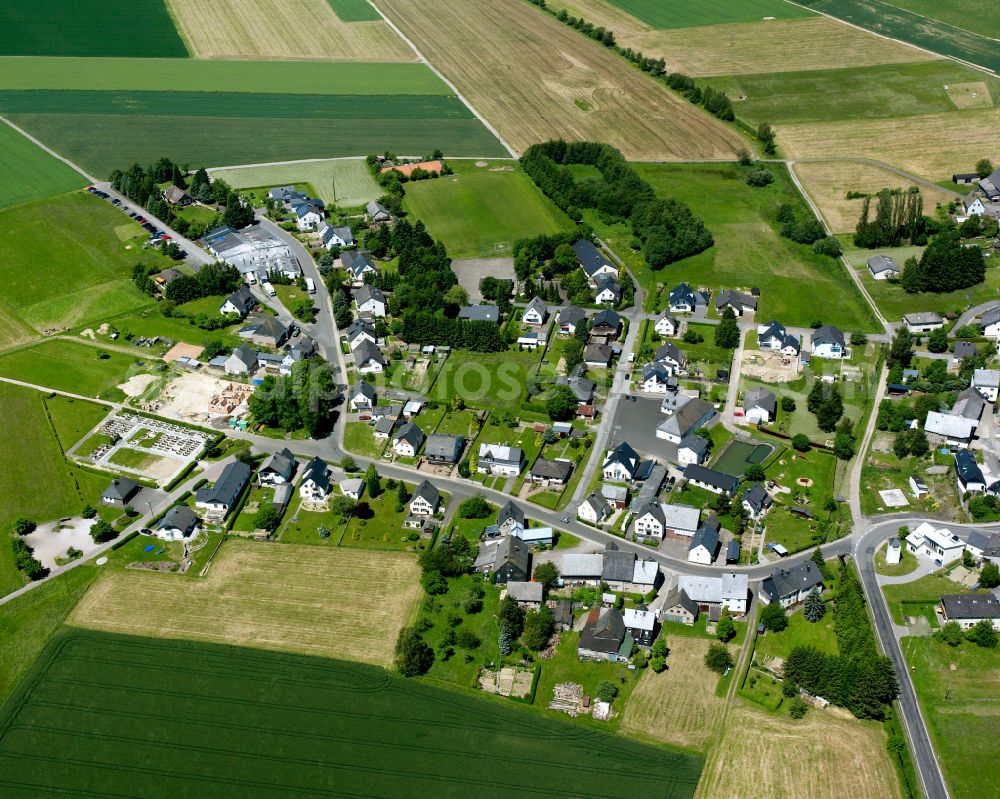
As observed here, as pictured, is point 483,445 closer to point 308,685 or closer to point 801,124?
point 308,685

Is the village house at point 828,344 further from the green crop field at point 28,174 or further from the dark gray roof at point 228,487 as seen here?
the green crop field at point 28,174

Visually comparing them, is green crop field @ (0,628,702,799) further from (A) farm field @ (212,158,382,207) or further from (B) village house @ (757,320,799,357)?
(A) farm field @ (212,158,382,207)

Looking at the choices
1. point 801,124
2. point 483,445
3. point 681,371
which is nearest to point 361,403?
point 483,445

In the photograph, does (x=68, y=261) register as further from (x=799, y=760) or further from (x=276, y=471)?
(x=799, y=760)

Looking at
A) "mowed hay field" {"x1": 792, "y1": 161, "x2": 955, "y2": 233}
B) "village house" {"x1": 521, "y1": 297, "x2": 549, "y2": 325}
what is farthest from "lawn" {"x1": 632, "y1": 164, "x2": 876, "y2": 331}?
"village house" {"x1": 521, "y1": 297, "x2": 549, "y2": 325}

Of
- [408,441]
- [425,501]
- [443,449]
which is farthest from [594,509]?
[408,441]

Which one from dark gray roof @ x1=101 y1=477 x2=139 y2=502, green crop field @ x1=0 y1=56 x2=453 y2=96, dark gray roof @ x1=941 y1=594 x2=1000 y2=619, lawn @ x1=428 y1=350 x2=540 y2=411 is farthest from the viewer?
green crop field @ x1=0 y1=56 x2=453 y2=96
